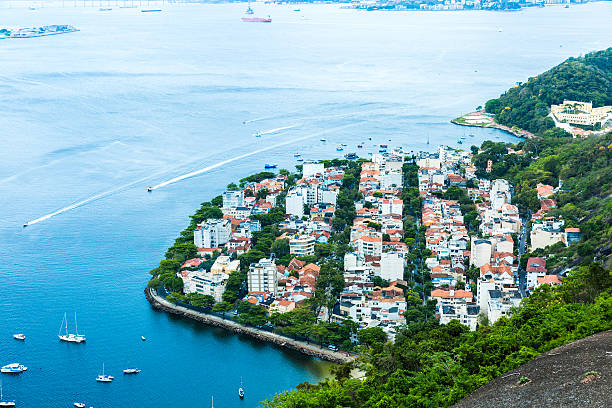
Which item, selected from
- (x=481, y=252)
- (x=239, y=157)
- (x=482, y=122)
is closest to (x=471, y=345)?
(x=481, y=252)

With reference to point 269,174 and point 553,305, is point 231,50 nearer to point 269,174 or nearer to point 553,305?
point 269,174

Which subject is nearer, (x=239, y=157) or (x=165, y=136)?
(x=239, y=157)

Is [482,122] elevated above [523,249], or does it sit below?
above

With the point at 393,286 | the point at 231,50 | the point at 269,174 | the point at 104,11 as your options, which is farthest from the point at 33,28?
the point at 393,286

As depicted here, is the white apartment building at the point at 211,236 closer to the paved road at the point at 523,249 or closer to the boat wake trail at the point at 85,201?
the boat wake trail at the point at 85,201

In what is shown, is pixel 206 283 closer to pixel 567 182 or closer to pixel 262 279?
pixel 262 279

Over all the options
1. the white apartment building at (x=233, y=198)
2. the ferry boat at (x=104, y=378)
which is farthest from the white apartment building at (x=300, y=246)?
the ferry boat at (x=104, y=378)
